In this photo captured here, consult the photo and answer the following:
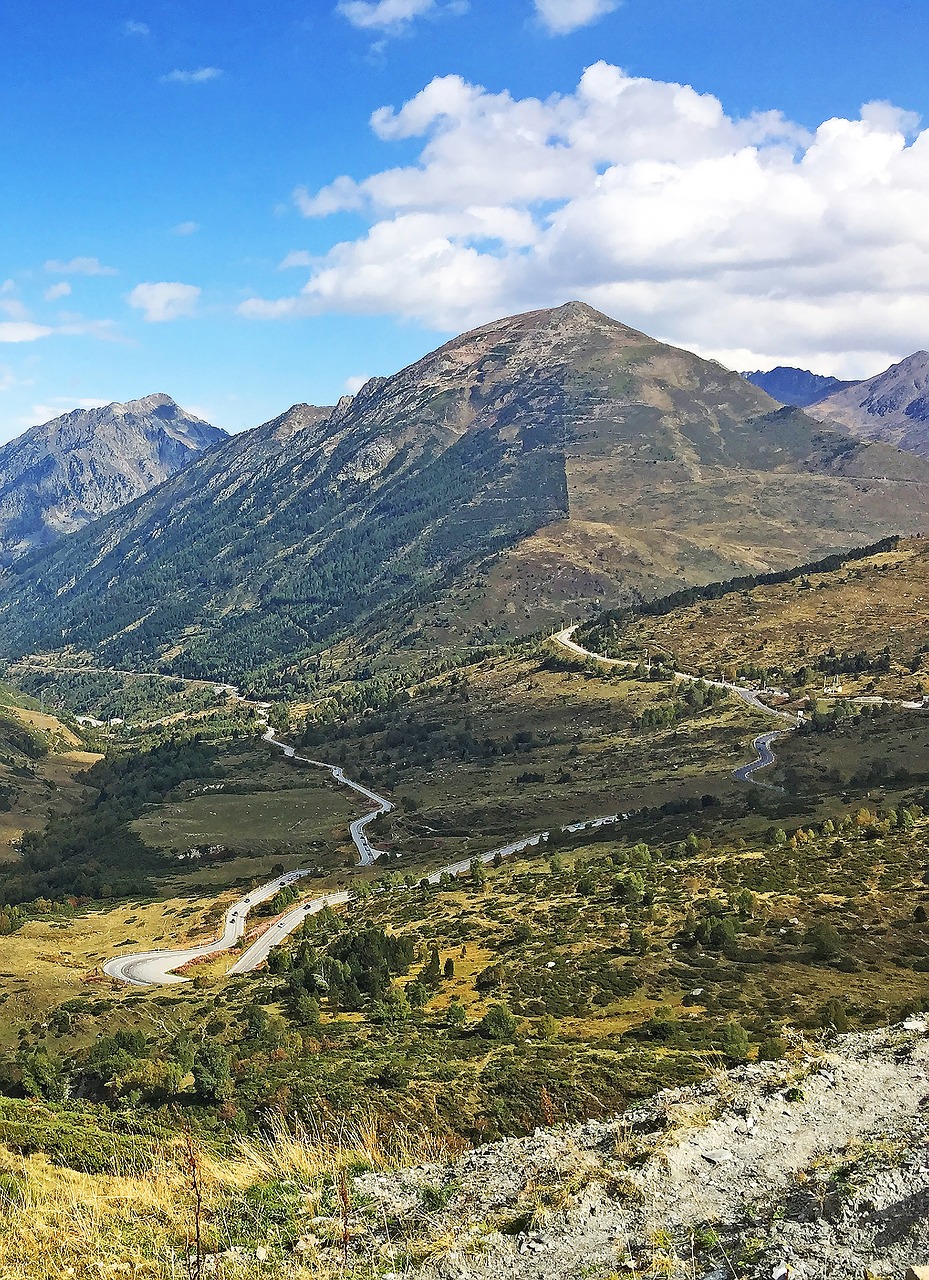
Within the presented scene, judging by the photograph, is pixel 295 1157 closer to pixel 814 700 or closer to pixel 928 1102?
pixel 928 1102

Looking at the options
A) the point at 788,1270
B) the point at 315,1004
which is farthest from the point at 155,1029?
the point at 788,1270

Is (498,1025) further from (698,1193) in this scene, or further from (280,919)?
(280,919)

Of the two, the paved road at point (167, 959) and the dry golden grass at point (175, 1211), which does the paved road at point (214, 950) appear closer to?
the paved road at point (167, 959)

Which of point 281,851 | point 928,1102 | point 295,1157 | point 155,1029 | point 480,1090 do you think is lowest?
point 281,851

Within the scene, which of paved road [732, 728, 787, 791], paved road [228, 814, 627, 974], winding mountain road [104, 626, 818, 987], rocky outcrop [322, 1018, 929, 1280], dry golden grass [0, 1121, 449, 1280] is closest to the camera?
rocky outcrop [322, 1018, 929, 1280]

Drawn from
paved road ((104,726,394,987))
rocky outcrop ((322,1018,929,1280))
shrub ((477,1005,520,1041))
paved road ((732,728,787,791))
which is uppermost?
rocky outcrop ((322,1018,929,1280))

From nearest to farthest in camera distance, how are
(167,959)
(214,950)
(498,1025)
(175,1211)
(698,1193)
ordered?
(175,1211)
(698,1193)
(498,1025)
(167,959)
(214,950)

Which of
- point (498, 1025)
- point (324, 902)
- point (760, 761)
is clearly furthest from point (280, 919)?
point (760, 761)

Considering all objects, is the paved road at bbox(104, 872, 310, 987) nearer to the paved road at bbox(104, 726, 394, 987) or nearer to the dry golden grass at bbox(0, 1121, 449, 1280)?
the paved road at bbox(104, 726, 394, 987)

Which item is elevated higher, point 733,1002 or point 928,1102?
point 928,1102

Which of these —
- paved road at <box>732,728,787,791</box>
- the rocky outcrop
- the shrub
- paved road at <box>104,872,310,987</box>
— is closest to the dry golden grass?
the rocky outcrop

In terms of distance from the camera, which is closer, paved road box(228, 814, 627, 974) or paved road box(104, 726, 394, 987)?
paved road box(104, 726, 394, 987)
